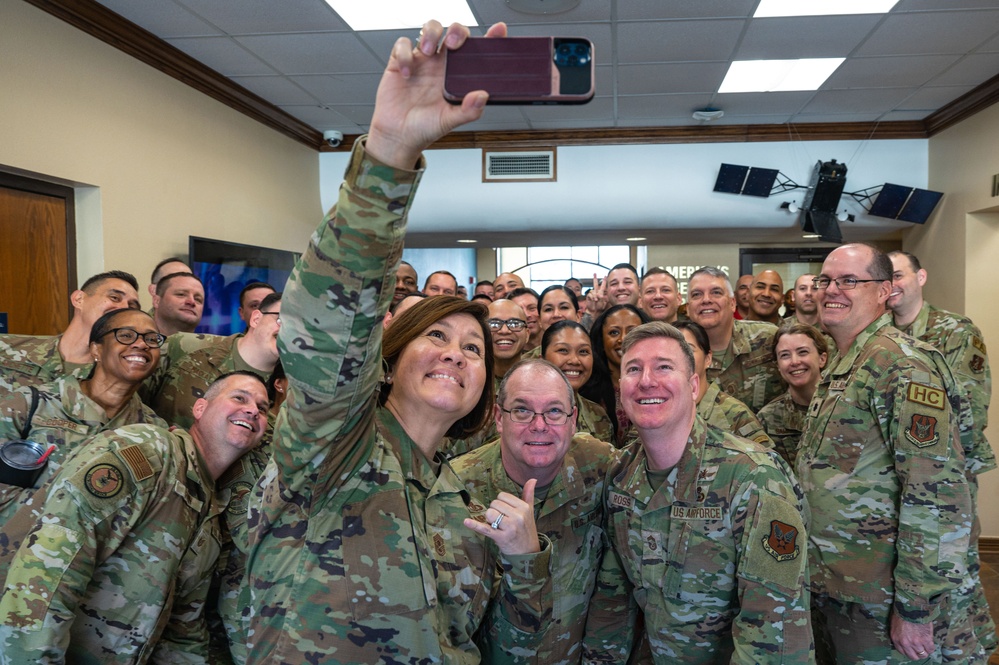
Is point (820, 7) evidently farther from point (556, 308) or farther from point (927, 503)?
point (927, 503)

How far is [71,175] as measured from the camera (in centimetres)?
353

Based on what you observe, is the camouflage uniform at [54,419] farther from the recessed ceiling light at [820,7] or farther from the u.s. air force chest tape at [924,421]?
the recessed ceiling light at [820,7]

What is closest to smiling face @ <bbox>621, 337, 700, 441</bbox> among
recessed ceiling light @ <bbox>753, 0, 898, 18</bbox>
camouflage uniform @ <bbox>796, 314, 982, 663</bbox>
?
camouflage uniform @ <bbox>796, 314, 982, 663</bbox>

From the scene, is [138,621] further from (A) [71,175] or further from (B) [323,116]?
(B) [323,116]

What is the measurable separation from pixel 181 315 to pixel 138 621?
190 centimetres

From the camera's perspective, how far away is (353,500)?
1119mm

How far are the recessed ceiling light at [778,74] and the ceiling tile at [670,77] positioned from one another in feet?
0.31

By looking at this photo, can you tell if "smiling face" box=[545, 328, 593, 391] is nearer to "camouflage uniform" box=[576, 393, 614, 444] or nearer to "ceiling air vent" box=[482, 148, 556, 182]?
"camouflage uniform" box=[576, 393, 614, 444]

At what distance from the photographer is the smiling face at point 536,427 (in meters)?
1.87

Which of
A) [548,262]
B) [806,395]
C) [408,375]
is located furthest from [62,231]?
[548,262]

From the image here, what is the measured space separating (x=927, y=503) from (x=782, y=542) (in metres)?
0.88

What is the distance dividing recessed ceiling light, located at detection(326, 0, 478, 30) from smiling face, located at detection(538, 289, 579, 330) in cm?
158

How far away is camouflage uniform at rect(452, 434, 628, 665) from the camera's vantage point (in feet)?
6.29

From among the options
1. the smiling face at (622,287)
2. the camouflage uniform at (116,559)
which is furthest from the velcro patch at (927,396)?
the camouflage uniform at (116,559)
